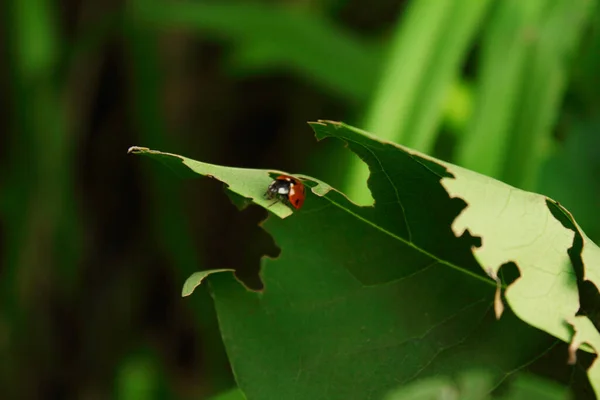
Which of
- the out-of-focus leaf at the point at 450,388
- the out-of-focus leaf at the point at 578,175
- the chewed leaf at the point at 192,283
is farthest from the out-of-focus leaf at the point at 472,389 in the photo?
the out-of-focus leaf at the point at 578,175

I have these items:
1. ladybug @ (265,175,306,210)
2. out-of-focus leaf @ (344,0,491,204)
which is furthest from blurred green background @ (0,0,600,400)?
ladybug @ (265,175,306,210)

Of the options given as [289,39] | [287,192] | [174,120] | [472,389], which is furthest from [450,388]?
[174,120]

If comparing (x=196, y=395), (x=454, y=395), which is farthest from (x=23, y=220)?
(x=454, y=395)

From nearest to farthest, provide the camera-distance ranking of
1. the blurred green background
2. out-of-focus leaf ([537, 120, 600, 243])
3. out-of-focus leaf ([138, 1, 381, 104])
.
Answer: out-of-focus leaf ([537, 120, 600, 243])
the blurred green background
out-of-focus leaf ([138, 1, 381, 104])

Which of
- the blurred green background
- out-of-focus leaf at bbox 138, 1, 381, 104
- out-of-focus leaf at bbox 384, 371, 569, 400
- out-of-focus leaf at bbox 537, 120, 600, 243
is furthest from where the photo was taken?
out-of-focus leaf at bbox 138, 1, 381, 104

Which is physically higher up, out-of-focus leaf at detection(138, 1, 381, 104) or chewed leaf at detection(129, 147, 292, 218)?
chewed leaf at detection(129, 147, 292, 218)

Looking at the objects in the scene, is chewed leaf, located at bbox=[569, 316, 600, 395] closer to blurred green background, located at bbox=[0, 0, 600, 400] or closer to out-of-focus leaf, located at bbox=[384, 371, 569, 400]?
out-of-focus leaf, located at bbox=[384, 371, 569, 400]

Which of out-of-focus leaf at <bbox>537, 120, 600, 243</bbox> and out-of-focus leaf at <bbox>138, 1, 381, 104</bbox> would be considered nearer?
out-of-focus leaf at <bbox>537, 120, 600, 243</bbox>

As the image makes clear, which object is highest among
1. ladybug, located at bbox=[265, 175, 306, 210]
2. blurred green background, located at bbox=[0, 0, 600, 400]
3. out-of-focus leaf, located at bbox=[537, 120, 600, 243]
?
ladybug, located at bbox=[265, 175, 306, 210]
